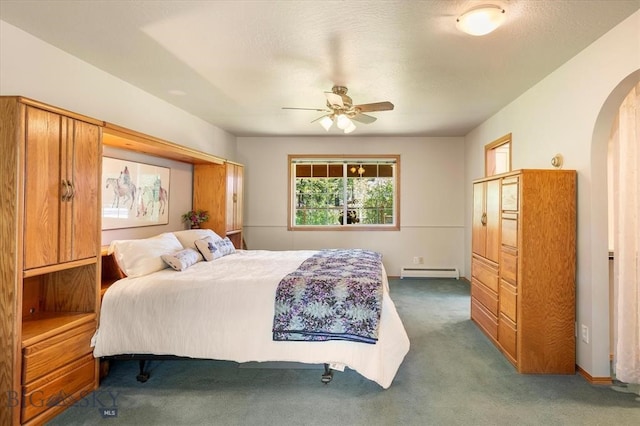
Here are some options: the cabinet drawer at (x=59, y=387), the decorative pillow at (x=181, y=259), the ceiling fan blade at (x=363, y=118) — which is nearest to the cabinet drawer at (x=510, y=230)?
the ceiling fan blade at (x=363, y=118)

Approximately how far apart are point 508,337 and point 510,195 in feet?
4.11

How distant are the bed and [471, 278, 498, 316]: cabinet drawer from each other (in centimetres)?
130

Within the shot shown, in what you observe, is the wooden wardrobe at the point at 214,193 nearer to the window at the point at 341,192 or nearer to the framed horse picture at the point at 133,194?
the framed horse picture at the point at 133,194

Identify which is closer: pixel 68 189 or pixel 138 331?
pixel 68 189

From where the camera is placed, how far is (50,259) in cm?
206

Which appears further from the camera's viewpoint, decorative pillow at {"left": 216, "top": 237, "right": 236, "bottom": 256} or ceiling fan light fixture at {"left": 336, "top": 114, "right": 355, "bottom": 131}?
decorative pillow at {"left": 216, "top": 237, "right": 236, "bottom": 256}

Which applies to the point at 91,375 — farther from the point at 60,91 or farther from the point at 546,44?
the point at 546,44

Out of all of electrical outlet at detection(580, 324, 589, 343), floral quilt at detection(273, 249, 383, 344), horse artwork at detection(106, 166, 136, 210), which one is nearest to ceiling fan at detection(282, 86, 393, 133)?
floral quilt at detection(273, 249, 383, 344)

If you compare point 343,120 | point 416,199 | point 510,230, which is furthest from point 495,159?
point 343,120

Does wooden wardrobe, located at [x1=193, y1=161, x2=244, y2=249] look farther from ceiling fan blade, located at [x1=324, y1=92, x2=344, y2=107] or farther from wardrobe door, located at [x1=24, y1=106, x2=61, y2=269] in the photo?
wardrobe door, located at [x1=24, y1=106, x2=61, y2=269]

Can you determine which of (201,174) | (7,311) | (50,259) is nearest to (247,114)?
(201,174)

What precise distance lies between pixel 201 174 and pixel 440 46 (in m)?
3.54

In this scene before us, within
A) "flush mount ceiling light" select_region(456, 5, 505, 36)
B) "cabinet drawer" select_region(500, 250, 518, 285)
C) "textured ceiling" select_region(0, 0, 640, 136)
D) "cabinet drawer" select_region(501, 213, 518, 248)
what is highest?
"textured ceiling" select_region(0, 0, 640, 136)

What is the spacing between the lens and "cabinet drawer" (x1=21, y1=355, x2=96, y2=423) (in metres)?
1.93
